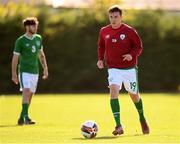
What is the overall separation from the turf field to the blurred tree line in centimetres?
825

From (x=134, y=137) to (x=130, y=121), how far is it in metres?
4.10

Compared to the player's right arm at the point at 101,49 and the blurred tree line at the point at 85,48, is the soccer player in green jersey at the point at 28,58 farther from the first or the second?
the blurred tree line at the point at 85,48

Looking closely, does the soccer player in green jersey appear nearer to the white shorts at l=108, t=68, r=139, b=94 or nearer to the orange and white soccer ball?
the white shorts at l=108, t=68, r=139, b=94

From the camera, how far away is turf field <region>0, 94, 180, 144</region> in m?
11.8

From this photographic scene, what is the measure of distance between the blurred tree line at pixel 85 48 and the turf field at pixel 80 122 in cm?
825

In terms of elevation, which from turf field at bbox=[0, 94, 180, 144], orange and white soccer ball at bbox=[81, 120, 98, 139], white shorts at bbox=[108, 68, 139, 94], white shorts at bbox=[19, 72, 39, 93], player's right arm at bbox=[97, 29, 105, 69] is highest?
player's right arm at bbox=[97, 29, 105, 69]

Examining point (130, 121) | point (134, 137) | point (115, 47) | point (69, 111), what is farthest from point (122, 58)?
point (69, 111)

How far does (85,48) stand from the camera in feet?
107

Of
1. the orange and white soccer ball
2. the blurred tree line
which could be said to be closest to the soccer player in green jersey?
the orange and white soccer ball

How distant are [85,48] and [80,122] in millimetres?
16773

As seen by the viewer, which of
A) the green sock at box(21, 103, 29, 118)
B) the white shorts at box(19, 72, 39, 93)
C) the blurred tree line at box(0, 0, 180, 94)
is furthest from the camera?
the blurred tree line at box(0, 0, 180, 94)

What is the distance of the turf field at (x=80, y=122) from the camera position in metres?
11.8

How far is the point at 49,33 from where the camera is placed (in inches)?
1273

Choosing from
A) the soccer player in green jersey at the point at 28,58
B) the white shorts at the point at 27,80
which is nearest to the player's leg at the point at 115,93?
the soccer player in green jersey at the point at 28,58
